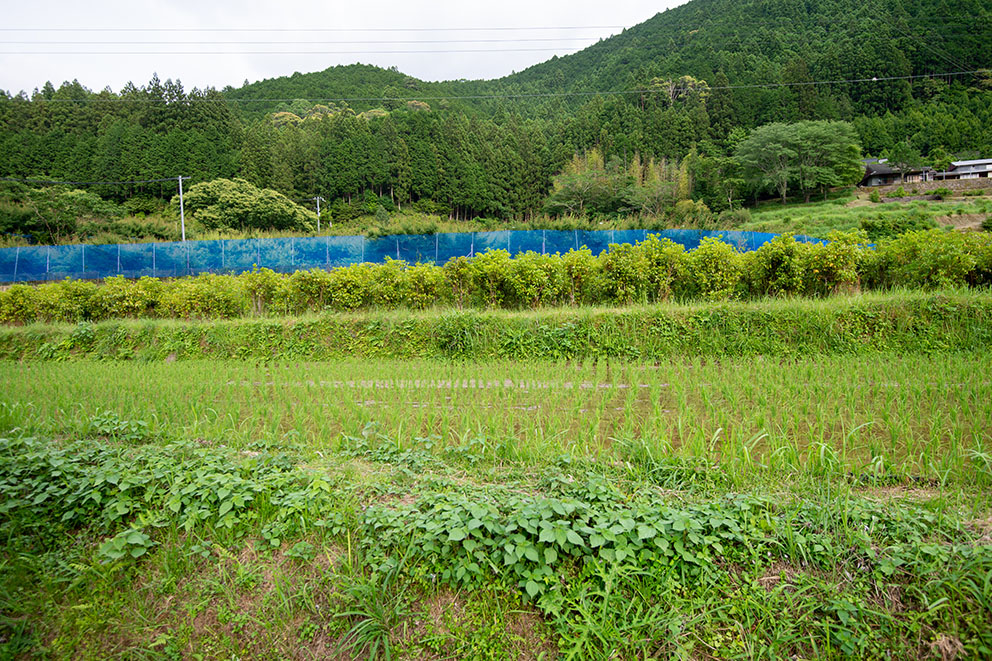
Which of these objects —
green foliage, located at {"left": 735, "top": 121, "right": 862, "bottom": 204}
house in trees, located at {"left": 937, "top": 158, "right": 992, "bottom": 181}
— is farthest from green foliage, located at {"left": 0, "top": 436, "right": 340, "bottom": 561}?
house in trees, located at {"left": 937, "top": 158, "right": 992, "bottom": 181}

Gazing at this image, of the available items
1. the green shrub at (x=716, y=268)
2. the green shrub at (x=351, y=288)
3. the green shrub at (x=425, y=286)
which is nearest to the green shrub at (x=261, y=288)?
the green shrub at (x=351, y=288)

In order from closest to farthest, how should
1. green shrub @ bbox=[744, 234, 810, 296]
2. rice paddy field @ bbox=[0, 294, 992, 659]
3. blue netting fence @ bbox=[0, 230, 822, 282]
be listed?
rice paddy field @ bbox=[0, 294, 992, 659]
green shrub @ bbox=[744, 234, 810, 296]
blue netting fence @ bbox=[0, 230, 822, 282]

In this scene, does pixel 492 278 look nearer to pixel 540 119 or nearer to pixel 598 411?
pixel 598 411

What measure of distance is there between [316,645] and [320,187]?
46535mm

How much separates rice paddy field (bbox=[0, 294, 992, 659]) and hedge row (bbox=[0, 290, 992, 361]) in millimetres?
2166

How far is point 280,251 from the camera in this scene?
1945 centimetres

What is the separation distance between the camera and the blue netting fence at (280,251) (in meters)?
18.1

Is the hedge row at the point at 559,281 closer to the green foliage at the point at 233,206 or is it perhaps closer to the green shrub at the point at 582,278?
the green shrub at the point at 582,278

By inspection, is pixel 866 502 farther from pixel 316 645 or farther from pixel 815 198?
pixel 815 198

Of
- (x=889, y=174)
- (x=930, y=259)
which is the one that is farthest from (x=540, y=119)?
(x=930, y=259)

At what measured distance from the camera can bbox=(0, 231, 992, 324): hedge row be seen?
7051mm

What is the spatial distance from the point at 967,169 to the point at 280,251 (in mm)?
56273

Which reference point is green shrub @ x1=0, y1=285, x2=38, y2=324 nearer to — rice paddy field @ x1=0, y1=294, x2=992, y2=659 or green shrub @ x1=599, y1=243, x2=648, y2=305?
rice paddy field @ x1=0, y1=294, x2=992, y2=659

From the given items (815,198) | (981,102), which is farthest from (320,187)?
(981,102)
